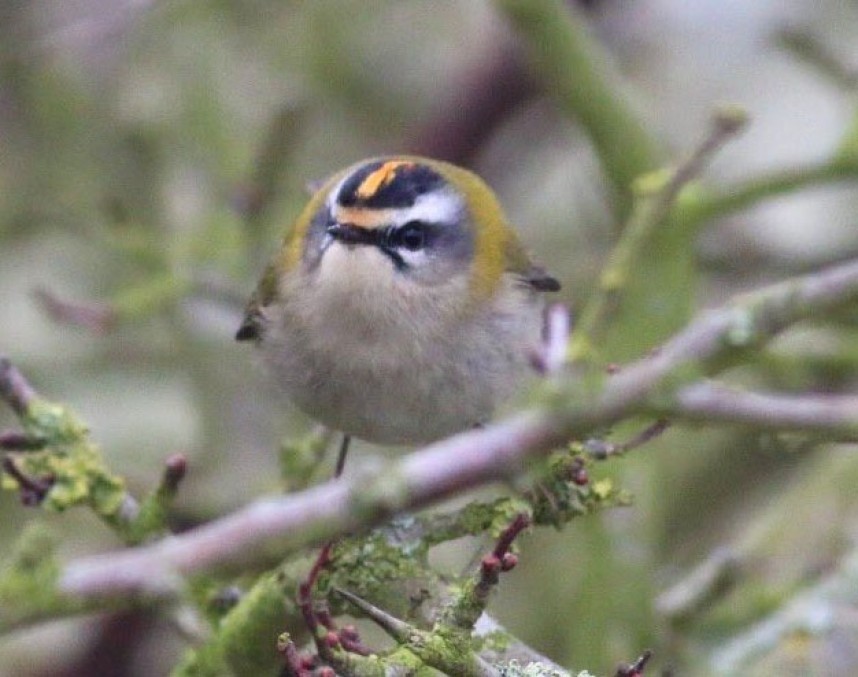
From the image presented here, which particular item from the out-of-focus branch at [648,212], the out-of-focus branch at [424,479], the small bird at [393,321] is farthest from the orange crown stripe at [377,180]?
the out-of-focus branch at [424,479]

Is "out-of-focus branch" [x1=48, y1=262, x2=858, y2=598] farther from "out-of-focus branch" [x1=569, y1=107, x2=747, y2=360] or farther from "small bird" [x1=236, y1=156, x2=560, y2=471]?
"small bird" [x1=236, y1=156, x2=560, y2=471]

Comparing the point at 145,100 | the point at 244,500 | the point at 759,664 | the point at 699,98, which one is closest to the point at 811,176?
the point at 759,664

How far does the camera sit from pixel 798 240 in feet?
17.5

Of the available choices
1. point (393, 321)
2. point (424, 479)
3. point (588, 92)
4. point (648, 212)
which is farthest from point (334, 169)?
point (424, 479)

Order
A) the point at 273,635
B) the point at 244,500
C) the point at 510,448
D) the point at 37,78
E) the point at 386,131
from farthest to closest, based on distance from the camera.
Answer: the point at 386,131 → the point at 37,78 → the point at 244,500 → the point at 273,635 → the point at 510,448

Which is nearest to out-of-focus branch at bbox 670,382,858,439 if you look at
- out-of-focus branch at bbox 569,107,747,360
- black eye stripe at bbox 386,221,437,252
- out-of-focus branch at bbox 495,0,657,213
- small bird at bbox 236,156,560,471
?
out-of-focus branch at bbox 569,107,747,360

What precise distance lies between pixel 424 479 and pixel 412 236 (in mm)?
2186

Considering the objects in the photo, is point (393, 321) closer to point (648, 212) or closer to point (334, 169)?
point (648, 212)

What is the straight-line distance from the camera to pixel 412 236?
361 cm

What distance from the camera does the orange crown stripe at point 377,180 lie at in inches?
136

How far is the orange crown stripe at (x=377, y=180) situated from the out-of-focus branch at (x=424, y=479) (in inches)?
75.5

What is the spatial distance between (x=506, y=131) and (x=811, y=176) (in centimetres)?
218

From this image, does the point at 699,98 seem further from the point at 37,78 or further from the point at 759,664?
the point at 759,664

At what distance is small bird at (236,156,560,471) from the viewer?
3.47m
